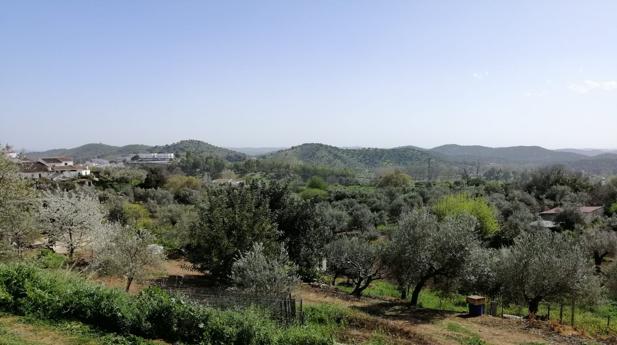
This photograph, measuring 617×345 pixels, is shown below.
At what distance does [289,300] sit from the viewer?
1250cm

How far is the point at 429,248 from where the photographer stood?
19.2 metres

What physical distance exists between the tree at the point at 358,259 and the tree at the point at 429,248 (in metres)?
1.64

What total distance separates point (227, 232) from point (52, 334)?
989 centimetres

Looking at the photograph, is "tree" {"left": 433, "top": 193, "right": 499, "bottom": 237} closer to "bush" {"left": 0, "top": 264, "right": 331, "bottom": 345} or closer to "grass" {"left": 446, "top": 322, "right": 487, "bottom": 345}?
"grass" {"left": 446, "top": 322, "right": 487, "bottom": 345}

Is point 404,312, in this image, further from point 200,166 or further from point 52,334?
point 200,166

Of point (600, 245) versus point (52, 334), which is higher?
point (52, 334)

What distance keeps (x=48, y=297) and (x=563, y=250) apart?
780 inches

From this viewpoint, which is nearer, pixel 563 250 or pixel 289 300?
pixel 289 300

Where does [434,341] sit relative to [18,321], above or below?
below

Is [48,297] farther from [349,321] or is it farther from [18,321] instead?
[349,321]

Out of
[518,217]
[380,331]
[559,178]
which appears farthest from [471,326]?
[559,178]

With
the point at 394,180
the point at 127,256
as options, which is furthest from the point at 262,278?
the point at 394,180

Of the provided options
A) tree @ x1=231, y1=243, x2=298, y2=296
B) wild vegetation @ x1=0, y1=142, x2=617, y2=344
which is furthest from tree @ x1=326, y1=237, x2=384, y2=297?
tree @ x1=231, y1=243, x2=298, y2=296

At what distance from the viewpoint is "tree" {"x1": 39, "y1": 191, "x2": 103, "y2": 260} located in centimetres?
2023
